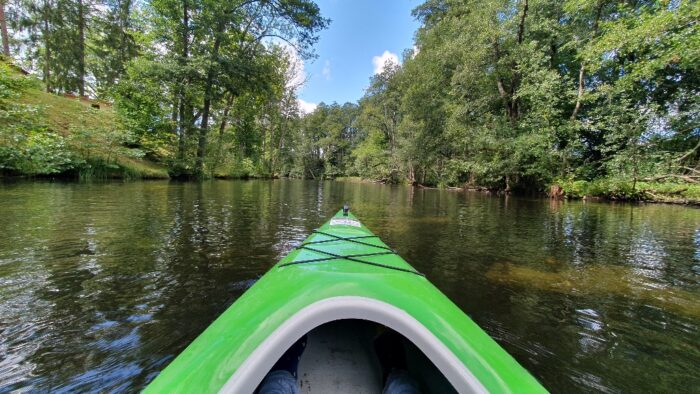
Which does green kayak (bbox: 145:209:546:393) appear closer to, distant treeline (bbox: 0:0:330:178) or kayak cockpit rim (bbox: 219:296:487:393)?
kayak cockpit rim (bbox: 219:296:487:393)

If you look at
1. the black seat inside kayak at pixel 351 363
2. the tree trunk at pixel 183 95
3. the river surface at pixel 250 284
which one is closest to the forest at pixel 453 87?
the tree trunk at pixel 183 95

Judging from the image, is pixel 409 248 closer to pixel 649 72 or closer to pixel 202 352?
pixel 202 352

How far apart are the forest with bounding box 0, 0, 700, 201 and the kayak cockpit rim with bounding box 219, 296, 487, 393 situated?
462 inches

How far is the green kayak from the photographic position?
992mm

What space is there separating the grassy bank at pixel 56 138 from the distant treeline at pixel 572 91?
17.8 meters

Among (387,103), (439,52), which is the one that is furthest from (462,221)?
(387,103)

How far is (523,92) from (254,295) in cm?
1779

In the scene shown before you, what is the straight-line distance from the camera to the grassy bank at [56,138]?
9781 millimetres

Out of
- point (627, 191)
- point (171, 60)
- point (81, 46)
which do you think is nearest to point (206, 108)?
point (171, 60)

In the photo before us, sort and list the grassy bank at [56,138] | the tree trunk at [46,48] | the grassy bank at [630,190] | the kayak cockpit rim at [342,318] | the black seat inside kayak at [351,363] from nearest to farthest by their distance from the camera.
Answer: the kayak cockpit rim at [342,318] < the black seat inside kayak at [351,363] < the grassy bank at [56,138] < the grassy bank at [630,190] < the tree trunk at [46,48]

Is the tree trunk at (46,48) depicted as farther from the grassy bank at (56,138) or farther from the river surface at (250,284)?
the river surface at (250,284)

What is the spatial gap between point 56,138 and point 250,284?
1274 centimetres

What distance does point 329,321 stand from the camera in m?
1.34

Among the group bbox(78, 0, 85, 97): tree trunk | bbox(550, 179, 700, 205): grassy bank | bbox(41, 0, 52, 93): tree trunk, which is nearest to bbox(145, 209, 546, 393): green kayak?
bbox(550, 179, 700, 205): grassy bank
